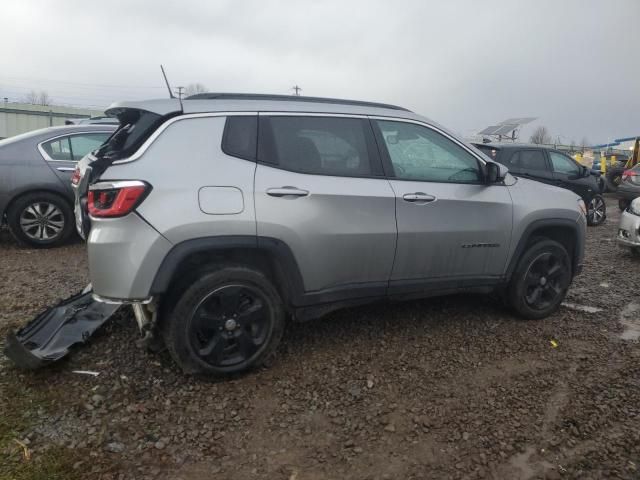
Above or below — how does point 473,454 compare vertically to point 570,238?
below

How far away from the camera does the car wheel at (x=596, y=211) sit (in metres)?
10.8

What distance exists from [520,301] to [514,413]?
1.54m

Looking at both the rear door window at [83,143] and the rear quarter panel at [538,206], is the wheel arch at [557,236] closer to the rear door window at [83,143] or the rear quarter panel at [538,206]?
the rear quarter panel at [538,206]

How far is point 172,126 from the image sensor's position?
3.12 m

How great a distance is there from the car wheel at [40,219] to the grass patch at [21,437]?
367 cm

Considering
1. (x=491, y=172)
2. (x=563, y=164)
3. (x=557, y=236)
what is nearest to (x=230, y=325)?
(x=491, y=172)

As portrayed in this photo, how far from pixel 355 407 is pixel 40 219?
17.4 feet

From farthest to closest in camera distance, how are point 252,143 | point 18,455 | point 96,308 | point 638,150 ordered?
point 638,150, point 96,308, point 252,143, point 18,455

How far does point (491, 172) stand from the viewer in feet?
13.1

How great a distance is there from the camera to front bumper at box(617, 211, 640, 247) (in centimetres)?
695

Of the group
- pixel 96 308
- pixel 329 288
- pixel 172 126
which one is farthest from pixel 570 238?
pixel 96 308

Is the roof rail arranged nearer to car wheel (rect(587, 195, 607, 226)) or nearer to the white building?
car wheel (rect(587, 195, 607, 226))

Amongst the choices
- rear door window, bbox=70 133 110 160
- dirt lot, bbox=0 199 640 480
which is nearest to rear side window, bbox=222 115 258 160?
dirt lot, bbox=0 199 640 480

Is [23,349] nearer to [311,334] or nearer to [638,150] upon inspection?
[311,334]
